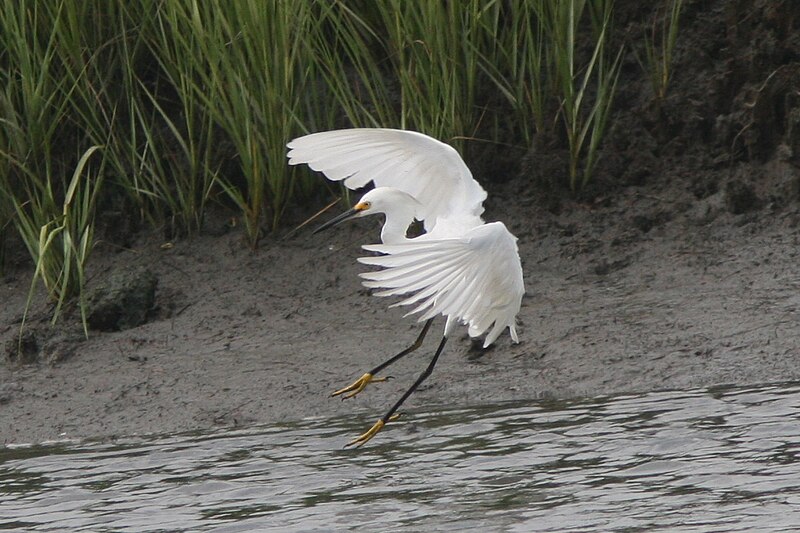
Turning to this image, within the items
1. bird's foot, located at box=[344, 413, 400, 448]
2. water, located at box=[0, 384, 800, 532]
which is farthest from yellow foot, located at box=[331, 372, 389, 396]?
bird's foot, located at box=[344, 413, 400, 448]

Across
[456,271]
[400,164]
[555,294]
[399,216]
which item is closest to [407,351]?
[399,216]

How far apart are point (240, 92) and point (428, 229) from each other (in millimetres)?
1224

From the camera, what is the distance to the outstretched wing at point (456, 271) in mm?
4157

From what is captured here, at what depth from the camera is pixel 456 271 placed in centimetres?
434

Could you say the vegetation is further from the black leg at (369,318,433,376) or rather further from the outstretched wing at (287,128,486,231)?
the black leg at (369,318,433,376)

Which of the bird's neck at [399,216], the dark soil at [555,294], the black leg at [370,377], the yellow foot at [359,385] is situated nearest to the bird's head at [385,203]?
the bird's neck at [399,216]

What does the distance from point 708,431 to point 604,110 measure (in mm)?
2437

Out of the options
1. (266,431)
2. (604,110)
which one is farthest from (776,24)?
(266,431)

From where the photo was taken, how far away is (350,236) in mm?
6516

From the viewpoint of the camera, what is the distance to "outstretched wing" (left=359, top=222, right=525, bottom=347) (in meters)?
4.16

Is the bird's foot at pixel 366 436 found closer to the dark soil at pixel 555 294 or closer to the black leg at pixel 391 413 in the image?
the black leg at pixel 391 413

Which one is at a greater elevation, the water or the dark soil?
the dark soil

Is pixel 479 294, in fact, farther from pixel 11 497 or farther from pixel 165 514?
pixel 11 497

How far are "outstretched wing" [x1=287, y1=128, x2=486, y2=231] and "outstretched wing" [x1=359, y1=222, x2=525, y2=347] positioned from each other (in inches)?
24.8
